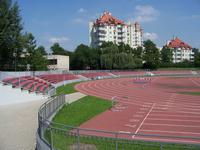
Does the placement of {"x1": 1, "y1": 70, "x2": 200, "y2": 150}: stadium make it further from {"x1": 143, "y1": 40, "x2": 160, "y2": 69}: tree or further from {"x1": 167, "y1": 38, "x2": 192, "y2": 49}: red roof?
{"x1": 167, "y1": 38, "x2": 192, "y2": 49}: red roof

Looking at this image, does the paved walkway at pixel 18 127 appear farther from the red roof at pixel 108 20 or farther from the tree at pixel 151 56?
the red roof at pixel 108 20

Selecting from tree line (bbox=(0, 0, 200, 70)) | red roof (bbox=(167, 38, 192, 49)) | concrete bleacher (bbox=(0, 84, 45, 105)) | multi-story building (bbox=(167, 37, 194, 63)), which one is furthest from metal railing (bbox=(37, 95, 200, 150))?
red roof (bbox=(167, 38, 192, 49))

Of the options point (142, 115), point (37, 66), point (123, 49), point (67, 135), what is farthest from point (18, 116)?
point (123, 49)

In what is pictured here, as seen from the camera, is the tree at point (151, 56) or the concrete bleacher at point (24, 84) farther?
the tree at point (151, 56)

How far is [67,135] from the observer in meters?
9.27

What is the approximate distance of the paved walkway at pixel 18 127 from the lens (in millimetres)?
12338

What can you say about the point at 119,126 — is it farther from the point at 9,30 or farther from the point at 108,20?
the point at 108,20

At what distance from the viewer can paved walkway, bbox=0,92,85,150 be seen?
40.5ft

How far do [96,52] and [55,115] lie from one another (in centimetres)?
7427

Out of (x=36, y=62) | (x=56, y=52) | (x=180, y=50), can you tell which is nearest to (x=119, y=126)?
(x=36, y=62)

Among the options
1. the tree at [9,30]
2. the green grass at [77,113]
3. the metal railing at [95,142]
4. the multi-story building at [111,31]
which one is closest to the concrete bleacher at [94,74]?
the tree at [9,30]

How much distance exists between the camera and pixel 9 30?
43.5 m

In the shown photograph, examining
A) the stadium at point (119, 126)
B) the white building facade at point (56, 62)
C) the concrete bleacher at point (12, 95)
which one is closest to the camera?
the stadium at point (119, 126)

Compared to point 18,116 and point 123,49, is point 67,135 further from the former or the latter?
point 123,49
